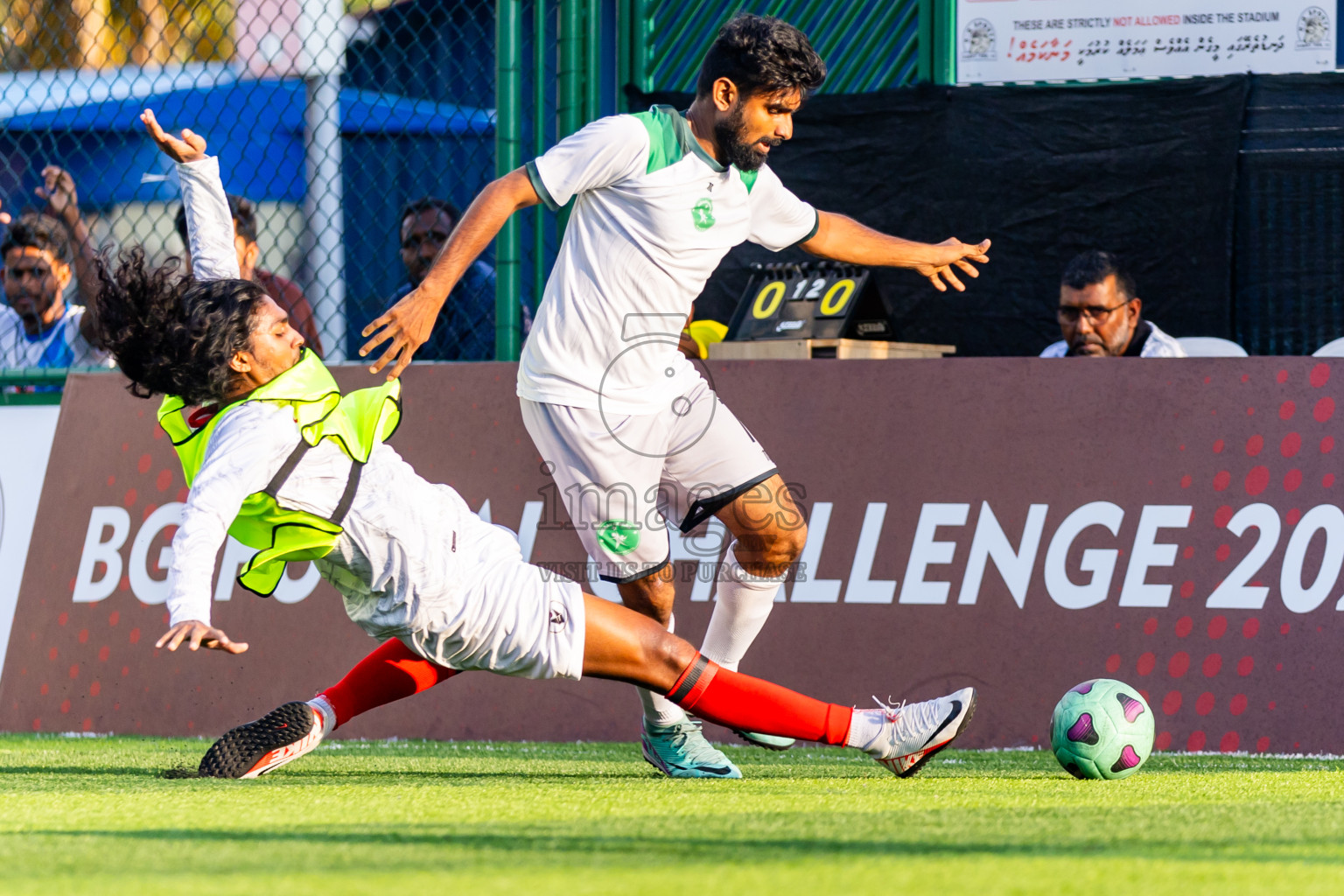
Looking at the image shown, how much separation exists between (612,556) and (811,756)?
3.77 ft

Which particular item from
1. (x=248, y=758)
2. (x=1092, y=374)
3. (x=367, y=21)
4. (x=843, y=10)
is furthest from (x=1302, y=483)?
(x=367, y=21)

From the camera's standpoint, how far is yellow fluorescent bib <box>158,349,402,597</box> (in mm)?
3801

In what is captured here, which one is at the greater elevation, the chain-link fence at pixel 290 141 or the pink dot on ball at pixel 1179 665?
the chain-link fence at pixel 290 141

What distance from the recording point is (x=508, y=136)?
6.44 m

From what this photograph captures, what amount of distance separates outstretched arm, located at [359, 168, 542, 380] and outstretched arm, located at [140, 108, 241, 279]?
1.72 ft

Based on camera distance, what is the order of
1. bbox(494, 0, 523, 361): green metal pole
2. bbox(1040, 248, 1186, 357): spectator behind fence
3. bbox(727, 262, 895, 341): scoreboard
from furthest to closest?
bbox(727, 262, 895, 341): scoreboard
bbox(494, 0, 523, 361): green metal pole
bbox(1040, 248, 1186, 357): spectator behind fence

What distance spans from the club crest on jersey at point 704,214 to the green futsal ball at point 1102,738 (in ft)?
5.66

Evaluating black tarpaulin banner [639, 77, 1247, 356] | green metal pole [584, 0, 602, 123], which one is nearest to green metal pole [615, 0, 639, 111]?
black tarpaulin banner [639, 77, 1247, 356]

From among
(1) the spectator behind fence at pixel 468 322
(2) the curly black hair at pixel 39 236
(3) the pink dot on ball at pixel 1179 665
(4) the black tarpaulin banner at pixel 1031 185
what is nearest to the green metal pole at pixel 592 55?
(4) the black tarpaulin banner at pixel 1031 185

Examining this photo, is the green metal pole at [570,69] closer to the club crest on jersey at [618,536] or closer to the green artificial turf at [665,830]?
the club crest on jersey at [618,536]

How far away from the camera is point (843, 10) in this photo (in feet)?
23.0

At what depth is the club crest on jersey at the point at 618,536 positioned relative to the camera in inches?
175

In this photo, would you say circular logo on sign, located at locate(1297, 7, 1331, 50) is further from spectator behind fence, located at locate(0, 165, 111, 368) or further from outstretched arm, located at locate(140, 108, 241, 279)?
spectator behind fence, located at locate(0, 165, 111, 368)

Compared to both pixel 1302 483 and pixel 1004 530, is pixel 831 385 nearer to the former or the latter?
pixel 1004 530
